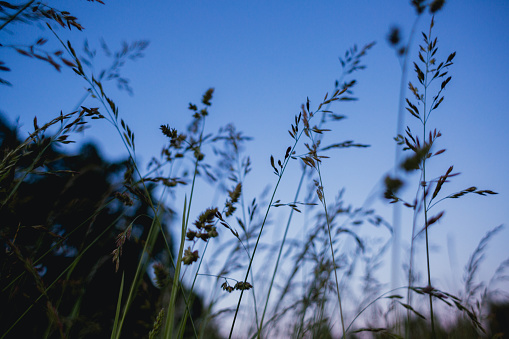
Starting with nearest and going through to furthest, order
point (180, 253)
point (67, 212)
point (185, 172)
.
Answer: point (180, 253) → point (67, 212) → point (185, 172)

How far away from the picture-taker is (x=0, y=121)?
3.01m

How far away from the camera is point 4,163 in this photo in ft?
3.65

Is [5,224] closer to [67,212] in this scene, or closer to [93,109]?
[67,212]

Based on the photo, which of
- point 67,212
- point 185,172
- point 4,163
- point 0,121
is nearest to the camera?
point 4,163

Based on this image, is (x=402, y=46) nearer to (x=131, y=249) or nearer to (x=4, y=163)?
(x=4, y=163)

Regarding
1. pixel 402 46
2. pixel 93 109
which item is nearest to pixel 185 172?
pixel 93 109

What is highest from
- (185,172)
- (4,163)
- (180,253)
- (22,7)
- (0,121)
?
(0,121)

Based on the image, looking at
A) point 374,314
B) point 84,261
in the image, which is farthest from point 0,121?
point 374,314

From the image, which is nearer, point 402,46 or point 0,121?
point 402,46

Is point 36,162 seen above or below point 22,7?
below

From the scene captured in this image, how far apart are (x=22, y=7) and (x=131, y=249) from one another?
121 inches

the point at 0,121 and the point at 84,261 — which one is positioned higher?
the point at 0,121

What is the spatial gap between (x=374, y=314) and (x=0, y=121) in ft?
14.1

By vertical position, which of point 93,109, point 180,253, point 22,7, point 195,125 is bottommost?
point 180,253
